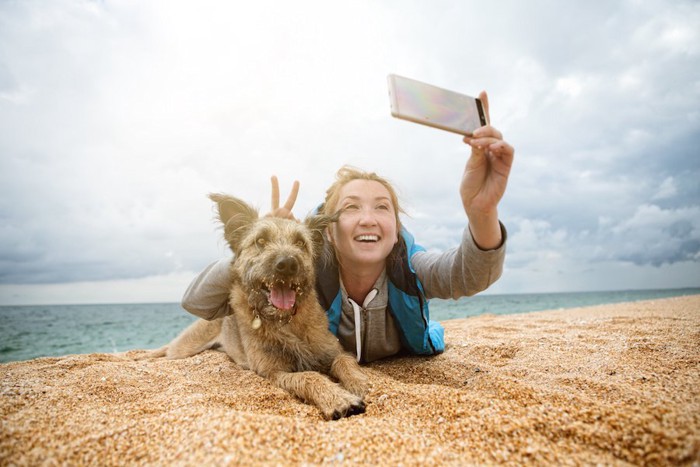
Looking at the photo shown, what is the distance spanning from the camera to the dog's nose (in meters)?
3.33

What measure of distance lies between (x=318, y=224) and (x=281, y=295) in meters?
1.06

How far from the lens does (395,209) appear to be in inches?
162

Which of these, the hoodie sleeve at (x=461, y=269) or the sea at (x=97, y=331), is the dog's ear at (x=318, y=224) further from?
the sea at (x=97, y=331)

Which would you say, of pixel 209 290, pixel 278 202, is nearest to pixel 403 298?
pixel 278 202

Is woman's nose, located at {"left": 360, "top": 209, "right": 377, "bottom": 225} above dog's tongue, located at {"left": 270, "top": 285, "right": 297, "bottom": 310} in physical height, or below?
above

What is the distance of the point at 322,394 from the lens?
2.58 metres

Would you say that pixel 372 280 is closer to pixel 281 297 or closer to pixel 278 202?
pixel 281 297

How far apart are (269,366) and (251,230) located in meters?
1.57

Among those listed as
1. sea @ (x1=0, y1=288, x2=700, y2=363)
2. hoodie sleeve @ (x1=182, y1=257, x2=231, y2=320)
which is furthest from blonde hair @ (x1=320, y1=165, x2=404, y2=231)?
sea @ (x1=0, y1=288, x2=700, y2=363)

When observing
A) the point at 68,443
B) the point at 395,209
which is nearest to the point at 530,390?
the point at 395,209

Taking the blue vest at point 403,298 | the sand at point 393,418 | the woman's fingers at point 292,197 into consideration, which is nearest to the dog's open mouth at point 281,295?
the blue vest at point 403,298

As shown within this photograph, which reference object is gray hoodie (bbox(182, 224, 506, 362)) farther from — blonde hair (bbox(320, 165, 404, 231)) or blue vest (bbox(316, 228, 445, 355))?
blonde hair (bbox(320, 165, 404, 231))

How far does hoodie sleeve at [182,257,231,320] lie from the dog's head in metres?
0.13

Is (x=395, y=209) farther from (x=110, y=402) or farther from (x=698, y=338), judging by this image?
(x=698, y=338)
